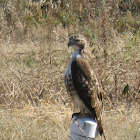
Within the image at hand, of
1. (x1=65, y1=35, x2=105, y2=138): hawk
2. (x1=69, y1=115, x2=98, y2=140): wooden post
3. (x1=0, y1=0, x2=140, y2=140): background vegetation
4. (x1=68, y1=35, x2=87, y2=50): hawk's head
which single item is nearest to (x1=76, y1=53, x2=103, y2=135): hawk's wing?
(x1=65, y1=35, x2=105, y2=138): hawk

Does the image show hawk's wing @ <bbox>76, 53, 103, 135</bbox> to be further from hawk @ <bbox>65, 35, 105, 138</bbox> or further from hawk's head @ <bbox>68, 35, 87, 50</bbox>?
hawk's head @ <bbox>68, 35, 87, 50</bbox>

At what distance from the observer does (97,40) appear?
797cm

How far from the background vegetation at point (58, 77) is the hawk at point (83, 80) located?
1.15 ft

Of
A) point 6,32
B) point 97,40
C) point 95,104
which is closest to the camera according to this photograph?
point 95,104

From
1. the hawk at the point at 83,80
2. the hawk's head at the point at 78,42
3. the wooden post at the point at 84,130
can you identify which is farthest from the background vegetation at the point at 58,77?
the wooden post at the point at 84,130

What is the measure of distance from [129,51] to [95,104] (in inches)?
128

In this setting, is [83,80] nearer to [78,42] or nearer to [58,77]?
[78,42]

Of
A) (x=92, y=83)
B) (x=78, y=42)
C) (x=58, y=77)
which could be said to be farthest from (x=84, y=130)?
(x=58, y=77)

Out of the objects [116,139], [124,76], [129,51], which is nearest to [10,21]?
[129,51]

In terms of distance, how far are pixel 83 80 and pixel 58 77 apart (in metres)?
2.35

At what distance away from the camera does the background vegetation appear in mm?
4902

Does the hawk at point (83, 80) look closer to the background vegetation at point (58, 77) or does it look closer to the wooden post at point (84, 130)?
the background vegetation at point (58, 77)

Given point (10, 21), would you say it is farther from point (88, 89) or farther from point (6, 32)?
point (88, 89)

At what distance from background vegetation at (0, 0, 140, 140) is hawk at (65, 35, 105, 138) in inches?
13.8
